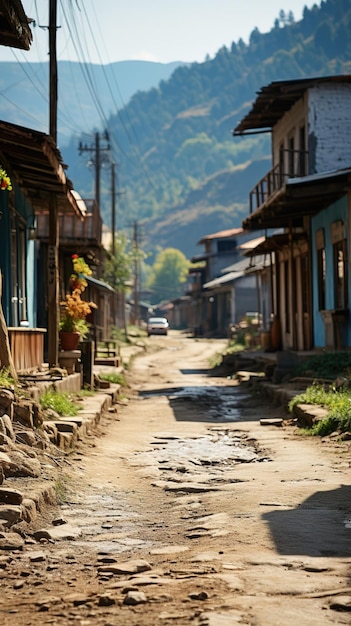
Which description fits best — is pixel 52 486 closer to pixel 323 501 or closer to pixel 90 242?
pixel 323 501

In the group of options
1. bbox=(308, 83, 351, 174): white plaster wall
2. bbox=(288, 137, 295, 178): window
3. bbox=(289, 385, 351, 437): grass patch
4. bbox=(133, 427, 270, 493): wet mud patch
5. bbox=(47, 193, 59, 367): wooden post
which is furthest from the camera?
bbox=(288, 137, 295, 178): window

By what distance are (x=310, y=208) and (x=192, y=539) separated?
17.7 meters

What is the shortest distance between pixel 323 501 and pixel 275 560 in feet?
6.38

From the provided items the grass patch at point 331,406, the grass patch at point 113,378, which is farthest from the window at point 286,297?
the grass patch at point 331,406

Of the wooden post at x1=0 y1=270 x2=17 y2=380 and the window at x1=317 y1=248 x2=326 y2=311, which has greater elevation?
the window at x1=317 y1=248 x2=326 y2=311

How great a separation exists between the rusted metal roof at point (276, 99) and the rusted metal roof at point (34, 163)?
838 cm

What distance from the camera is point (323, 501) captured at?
7324 mm

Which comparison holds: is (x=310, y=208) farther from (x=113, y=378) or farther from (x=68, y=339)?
(x=68, y=339)

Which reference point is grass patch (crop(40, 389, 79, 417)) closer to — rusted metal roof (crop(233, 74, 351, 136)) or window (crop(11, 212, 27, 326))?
window (crop(11, 212, 27, 326))

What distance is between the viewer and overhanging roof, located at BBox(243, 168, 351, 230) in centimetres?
1855

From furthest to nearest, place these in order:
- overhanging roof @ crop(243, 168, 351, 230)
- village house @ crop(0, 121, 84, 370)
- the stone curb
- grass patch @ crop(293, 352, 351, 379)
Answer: overhanging roof @ crop(243, 168, 351, 230) < grass patch @ crop(293, 352, 351, 379) < village house @ crop(0, 121, 84, 370) < the stone curb

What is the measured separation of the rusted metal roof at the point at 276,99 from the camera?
2448 centimetres

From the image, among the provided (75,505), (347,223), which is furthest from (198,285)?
(75,505)

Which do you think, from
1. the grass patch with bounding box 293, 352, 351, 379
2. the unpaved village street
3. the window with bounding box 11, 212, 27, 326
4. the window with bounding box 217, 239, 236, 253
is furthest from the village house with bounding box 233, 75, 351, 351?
the window with bounding box 217, 239, 236, 253
